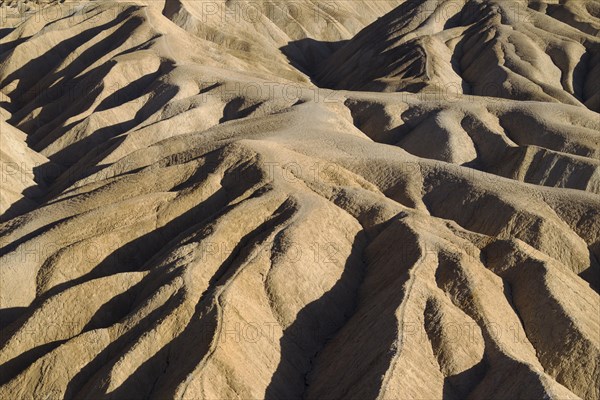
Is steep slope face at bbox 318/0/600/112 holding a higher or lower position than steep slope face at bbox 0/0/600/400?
lower

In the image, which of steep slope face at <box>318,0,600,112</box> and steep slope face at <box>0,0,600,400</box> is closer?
→ steep slope face at <box>0,0,600,400</box>

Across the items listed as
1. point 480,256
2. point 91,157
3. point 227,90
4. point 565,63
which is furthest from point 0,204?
point 565,63

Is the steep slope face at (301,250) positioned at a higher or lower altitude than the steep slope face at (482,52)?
higher

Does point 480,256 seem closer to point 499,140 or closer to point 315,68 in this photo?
point 499,140

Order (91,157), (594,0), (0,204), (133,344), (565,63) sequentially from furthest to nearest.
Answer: (594,0), (565,63), (91,157), (0,204), (133,344)

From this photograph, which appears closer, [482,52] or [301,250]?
[301,250]

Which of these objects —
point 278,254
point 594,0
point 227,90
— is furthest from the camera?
point 594,0

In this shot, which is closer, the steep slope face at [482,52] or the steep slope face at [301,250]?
the steep slope face at [301,250]

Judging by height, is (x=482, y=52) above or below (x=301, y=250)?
below
